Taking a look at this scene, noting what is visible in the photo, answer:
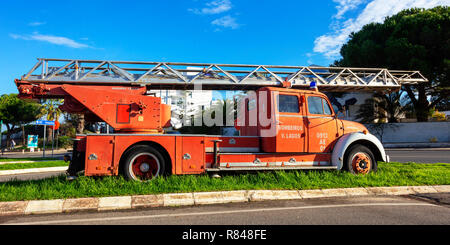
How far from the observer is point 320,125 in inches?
275

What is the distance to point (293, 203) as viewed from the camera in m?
5.16

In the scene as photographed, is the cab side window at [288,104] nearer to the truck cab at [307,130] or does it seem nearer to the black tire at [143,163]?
the truck cab at [307,130]

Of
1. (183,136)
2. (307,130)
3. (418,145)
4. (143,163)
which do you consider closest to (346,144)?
(307,130)

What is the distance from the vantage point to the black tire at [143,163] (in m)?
5.93

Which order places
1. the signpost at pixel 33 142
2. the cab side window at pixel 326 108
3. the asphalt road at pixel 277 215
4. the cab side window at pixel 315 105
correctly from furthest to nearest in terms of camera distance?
1. the signpost at pixel 33 142
2. the cab side window at pixel 326 108
3. the cab side window at pixel 315 105
4. the asphalt road at pixel 277 215

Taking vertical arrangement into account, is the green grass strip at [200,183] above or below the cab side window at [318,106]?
below

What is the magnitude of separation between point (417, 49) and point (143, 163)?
27525mm

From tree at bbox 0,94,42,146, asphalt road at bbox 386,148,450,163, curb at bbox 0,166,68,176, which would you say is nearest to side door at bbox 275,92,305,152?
asphalt road at bbox 386,148,450,163

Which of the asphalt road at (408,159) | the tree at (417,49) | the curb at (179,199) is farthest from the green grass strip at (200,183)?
the tree at (417,49)

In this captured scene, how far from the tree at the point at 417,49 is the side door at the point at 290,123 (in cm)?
2295

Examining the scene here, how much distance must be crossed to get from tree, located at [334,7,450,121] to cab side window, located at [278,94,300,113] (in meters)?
22.9

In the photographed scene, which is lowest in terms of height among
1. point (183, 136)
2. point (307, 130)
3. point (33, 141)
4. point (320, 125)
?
point (33, 141)

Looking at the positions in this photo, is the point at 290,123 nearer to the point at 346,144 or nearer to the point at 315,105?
the point at 315,105

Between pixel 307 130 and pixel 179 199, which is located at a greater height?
pixel 307 130
